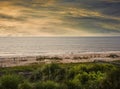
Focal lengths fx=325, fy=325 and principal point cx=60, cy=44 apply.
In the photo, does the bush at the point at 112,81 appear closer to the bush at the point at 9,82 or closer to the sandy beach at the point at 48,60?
the bush at the point at 9,82

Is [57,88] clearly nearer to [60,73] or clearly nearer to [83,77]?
[83,77]

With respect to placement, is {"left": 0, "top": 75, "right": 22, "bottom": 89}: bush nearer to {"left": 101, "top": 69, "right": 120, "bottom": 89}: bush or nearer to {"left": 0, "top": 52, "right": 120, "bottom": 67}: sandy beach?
{"left": 101, "top": 69, "right": 120, "bottom": 89}: bush

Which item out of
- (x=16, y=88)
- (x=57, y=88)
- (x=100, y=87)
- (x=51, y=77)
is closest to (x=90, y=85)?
(x=100, y=87)

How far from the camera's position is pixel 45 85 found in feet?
76.8

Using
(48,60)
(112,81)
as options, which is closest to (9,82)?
(112,81)

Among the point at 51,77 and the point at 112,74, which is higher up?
the point at 112,74

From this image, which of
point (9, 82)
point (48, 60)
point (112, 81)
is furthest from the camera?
point (48, 60)

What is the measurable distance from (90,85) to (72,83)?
189 centimetres

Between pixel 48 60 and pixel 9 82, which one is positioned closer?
pixel 9 82

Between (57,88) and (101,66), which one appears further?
(101,66)

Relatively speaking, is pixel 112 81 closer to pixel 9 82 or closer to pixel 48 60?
pixel 9 82

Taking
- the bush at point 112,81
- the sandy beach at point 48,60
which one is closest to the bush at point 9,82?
the bush at point 112,81

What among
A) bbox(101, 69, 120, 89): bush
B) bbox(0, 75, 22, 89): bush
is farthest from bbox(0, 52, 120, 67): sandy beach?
bbox(101, 69, 120, 89): bush

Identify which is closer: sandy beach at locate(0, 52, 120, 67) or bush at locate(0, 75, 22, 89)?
bush at locate(0, 75, 22, 89)
